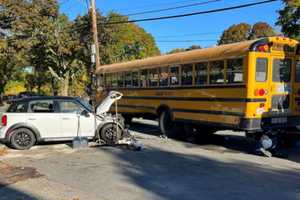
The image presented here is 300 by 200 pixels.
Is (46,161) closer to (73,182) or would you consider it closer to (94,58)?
(73,182)

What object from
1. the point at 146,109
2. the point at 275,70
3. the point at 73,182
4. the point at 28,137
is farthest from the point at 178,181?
the point at 146,109

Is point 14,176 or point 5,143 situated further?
point 5,143

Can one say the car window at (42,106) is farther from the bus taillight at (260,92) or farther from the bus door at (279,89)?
the bus door at (279,89)

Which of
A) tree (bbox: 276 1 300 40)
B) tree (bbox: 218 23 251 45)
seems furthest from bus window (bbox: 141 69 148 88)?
tree (bbox: 218 23 251 45)

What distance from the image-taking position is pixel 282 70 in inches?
445

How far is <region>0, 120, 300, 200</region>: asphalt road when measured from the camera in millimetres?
7152

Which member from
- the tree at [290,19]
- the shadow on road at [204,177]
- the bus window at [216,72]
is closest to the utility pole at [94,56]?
the bus window at [216,72]

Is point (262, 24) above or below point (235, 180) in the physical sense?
above

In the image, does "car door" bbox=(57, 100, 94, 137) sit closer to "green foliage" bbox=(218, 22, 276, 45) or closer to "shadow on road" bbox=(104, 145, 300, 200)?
"shadow on road" bbox=(104, 145, 300, 200)

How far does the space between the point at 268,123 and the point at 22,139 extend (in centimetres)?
651

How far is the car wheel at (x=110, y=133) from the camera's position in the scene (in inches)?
497

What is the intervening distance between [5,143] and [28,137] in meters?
0.74

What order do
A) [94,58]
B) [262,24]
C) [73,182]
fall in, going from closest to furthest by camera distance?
[73,182], [94,58], [262,24]

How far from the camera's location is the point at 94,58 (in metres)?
22.0
